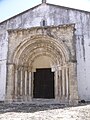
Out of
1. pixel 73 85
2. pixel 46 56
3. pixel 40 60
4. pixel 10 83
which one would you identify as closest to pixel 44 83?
pixel 40 60

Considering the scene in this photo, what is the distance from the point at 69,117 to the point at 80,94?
226 inches

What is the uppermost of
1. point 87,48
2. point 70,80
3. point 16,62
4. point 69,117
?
point 87,48

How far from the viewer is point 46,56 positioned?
12.1 meters

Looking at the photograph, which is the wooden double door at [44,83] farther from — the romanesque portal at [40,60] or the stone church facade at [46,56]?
the romanesque portal at [40,60]

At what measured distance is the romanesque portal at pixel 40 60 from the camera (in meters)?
10.5

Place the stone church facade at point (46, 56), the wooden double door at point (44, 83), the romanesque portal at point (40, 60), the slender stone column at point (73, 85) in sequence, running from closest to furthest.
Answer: the slender stone column at point (73, 85)
the romanesque portal at point (40, 60)
the stone church facade at point (46, 56)
the wooden double door at point (44, 83)

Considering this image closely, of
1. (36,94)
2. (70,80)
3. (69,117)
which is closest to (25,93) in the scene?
(36,94)

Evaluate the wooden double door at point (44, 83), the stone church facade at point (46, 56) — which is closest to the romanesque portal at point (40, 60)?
the stone church facade at point (46, 56)

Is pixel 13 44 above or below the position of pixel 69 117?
above

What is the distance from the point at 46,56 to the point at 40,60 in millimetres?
461

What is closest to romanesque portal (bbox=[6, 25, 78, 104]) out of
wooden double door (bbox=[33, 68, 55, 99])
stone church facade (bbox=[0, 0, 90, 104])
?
stone church facade (bbox=[0, 0, 90, 104])

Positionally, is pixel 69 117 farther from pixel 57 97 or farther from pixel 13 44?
pixel 13 44

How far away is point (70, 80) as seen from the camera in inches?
400

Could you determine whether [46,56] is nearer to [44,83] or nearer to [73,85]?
[44,83]
